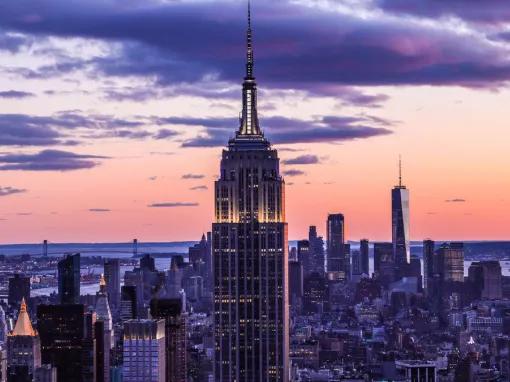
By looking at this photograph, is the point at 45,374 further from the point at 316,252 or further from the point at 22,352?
the point at 316,252

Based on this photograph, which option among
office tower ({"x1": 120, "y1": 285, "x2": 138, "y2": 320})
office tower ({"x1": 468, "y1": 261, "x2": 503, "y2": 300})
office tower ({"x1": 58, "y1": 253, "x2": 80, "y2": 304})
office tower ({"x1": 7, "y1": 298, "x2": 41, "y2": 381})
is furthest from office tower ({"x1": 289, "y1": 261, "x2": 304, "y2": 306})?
office tower ({"x1": 7, "y1": 298, "x2": 41, "y2": 381})

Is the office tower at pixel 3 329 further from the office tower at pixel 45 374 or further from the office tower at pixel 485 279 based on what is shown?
the office tower at pixel 485 279

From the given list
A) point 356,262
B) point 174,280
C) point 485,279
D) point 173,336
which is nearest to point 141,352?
point 173,336

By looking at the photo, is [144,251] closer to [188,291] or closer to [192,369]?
[188,291]

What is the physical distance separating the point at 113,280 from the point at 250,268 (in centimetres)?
4138

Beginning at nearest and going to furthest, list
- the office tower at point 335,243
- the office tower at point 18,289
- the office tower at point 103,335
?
the office tower at point 103,335 → the office tower at point 18,289 → the office tower at point 335,243

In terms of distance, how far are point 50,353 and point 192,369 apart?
651cm

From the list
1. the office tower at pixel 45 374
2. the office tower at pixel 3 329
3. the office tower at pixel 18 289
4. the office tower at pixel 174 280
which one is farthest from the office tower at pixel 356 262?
the office tower at pixel 45 374

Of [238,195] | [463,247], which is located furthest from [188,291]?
[463,247]

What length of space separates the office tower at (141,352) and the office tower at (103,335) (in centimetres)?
494

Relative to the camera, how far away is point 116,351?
6316cm

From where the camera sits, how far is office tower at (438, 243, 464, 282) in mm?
122056

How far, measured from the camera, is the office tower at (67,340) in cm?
6500

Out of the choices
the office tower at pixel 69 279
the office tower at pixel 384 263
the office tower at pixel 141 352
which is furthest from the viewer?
the office tower at pixel 384 263
